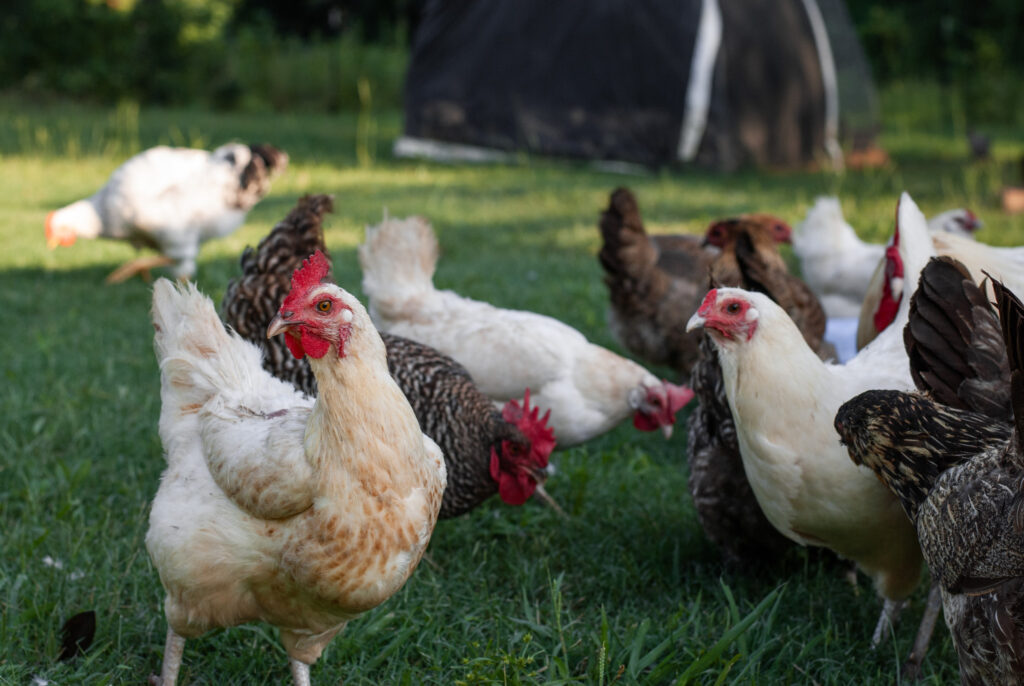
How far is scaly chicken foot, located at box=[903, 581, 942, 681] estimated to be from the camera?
2.73 metres

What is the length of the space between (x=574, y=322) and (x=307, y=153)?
7.00 m

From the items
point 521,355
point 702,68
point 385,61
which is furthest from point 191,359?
point 385,61

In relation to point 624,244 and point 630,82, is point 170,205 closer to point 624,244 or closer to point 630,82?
point 624,244

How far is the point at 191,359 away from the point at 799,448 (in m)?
1.69

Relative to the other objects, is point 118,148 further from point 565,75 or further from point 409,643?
point 409,643

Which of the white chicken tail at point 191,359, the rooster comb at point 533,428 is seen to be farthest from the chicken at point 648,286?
the white chicken tail at point 191,359

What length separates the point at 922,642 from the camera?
2750 millimetres

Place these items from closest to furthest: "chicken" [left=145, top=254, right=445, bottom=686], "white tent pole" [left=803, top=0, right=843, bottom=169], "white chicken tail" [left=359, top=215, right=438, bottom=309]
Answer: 1. "chicken" [left=145, top=254, right=445, bottom=686]
2. "white chicken tail" [left=359, top=215, right=438, bottom=309]
3. "white tent pole" [left=803, top=0, right=843, bottom=169]

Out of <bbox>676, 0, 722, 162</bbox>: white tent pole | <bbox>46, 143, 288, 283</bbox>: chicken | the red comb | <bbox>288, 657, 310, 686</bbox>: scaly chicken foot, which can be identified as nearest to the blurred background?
<bbox>676, 0, 722, 162</bbox>: white tent pole

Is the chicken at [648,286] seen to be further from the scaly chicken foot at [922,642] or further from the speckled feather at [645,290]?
the scaly chicken foot at [922,642]

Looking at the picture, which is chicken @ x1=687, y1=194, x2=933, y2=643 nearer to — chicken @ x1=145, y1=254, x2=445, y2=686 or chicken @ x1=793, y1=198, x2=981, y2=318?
chicken @ x1=145, y1=254, x2=445, y2=686

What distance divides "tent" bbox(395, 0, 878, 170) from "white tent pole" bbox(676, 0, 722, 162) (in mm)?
15

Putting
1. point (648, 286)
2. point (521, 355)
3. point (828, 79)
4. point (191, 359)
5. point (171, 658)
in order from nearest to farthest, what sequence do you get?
point (171, 658), point (191, 359), point (521, 355), point (648, 286), point (828, 79)

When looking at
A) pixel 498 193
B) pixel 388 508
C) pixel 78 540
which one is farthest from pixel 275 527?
pixel 498 193
